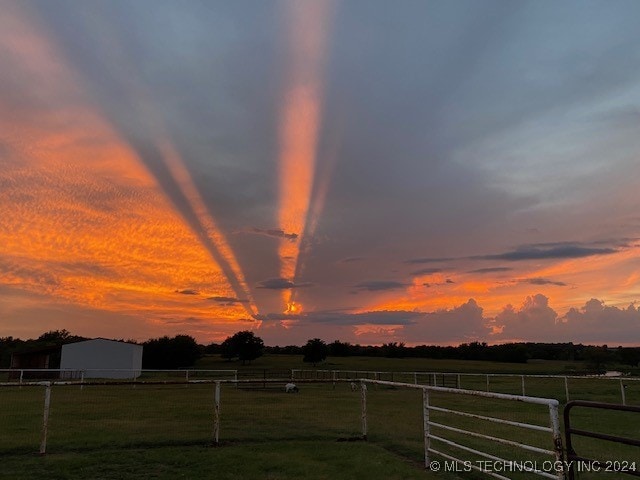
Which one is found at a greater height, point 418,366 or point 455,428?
point 455,428

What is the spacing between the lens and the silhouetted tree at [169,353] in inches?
3184

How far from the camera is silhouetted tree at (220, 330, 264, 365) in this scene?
105m

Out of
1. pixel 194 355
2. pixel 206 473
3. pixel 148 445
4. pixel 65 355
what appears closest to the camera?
pixel 206 473

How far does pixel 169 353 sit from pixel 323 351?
29235 mm

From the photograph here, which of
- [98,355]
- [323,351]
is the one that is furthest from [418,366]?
[98,355]

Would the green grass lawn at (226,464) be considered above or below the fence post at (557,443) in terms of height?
below

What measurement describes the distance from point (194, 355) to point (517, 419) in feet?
259

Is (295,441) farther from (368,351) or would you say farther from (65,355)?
(368,351)

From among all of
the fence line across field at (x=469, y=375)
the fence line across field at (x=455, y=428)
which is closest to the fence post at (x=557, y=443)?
the fence line across field at (x=455, y=428)

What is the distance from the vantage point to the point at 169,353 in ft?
271

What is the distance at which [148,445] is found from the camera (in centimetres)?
1041

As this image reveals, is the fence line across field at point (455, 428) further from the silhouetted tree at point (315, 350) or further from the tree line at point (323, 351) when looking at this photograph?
the silhouetted tree at point (315, 350)

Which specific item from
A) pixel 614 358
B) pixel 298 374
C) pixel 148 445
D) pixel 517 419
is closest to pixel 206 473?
pixel 148 445

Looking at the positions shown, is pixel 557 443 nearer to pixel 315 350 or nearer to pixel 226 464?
pixel 226 464
